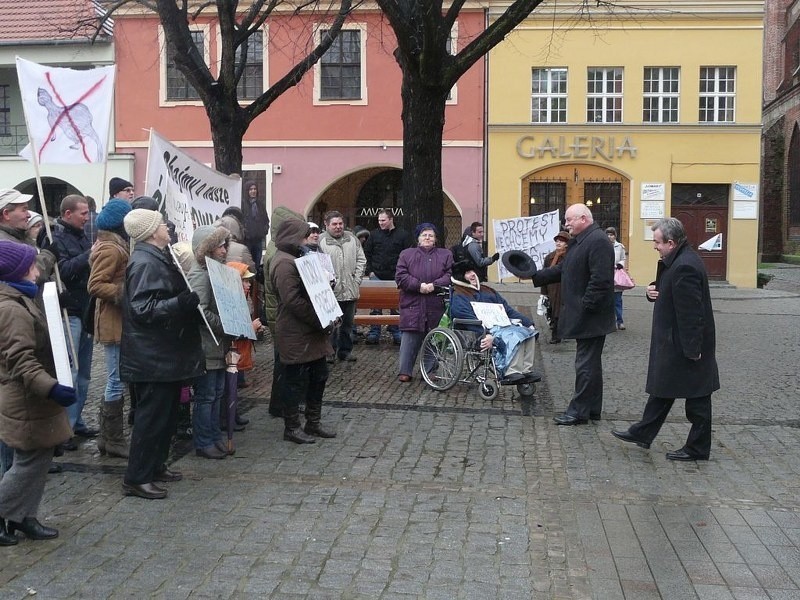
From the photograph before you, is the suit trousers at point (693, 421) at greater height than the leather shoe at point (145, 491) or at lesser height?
greater

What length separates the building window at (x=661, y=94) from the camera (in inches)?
970

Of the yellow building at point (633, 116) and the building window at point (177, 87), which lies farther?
the building window at point (177, 87)

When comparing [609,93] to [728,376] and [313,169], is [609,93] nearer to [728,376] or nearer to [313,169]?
[313,169]

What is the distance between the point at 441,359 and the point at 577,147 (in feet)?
55.6

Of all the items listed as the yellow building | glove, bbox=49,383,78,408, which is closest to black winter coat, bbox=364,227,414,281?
glove, bbox=49,383,78,408

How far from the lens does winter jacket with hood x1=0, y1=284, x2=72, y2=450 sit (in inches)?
175

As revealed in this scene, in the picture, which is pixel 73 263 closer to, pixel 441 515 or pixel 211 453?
pixel 211 453

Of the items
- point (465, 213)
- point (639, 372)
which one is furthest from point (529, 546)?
point (465, 213)

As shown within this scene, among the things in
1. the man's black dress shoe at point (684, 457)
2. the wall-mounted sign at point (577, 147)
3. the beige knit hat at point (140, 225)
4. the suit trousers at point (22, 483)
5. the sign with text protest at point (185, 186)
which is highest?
the wall-mounted sign at point (577, 147)

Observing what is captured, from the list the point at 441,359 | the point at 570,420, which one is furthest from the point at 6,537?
the point at 441,359

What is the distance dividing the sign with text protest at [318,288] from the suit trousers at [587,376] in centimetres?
223

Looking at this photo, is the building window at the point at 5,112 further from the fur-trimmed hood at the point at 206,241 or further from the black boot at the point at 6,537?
the black boot at the point at 6,537

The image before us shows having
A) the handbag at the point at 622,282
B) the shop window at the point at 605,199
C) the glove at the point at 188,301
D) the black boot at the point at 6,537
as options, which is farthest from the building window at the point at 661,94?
the black boot at the point at 6,537

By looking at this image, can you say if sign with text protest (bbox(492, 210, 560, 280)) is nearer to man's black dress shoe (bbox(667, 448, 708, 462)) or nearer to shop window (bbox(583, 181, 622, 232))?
man's black dress shoe (bbox(667, 448, 708, 462))
